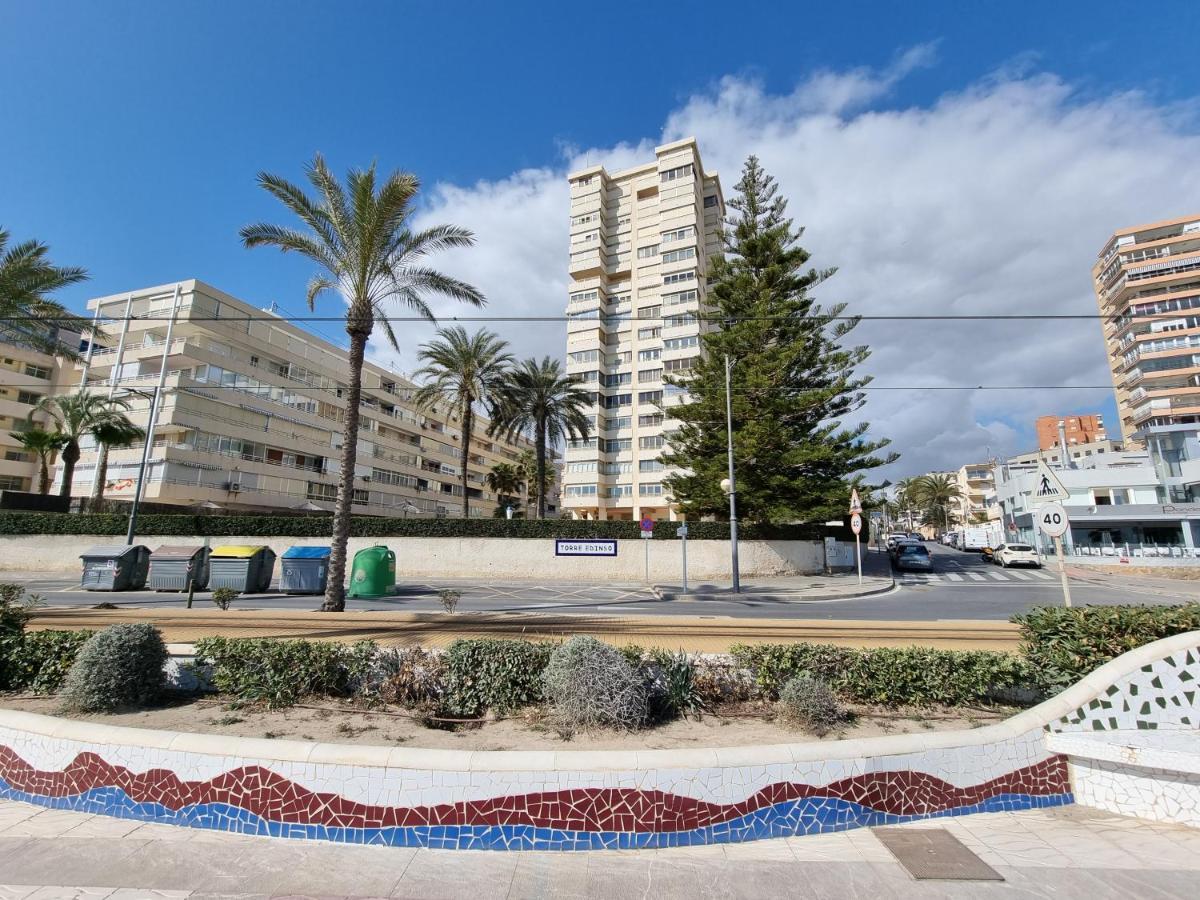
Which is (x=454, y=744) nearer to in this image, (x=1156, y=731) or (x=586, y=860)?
(x=586, y=860)

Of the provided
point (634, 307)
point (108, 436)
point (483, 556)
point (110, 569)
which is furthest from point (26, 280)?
point (634, 307)

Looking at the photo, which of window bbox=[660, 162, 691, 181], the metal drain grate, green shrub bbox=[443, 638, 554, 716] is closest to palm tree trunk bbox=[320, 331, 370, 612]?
green shrub bbox=[443, 638, 554, 716]

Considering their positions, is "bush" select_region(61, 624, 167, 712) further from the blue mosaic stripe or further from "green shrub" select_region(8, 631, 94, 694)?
the blue mosaic stripe

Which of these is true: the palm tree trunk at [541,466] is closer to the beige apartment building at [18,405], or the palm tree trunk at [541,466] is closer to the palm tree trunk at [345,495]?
the palm tree trunk at [345,495]

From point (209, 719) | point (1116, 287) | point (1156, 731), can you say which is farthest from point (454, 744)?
point (1116, 287)

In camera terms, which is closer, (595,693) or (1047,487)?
(595,693)

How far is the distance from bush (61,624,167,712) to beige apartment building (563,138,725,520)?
4416cm

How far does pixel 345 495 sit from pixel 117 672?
903cm

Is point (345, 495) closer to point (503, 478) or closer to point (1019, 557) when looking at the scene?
point (1019, 557)

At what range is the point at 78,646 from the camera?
5809 millimetres

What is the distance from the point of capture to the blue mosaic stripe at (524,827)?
354 cm

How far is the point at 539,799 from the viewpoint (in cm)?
356

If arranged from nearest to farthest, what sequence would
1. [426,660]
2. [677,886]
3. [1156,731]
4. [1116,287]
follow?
[677,886], [1156,731], [426,660], [1116,287]

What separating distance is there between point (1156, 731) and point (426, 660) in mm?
6200
